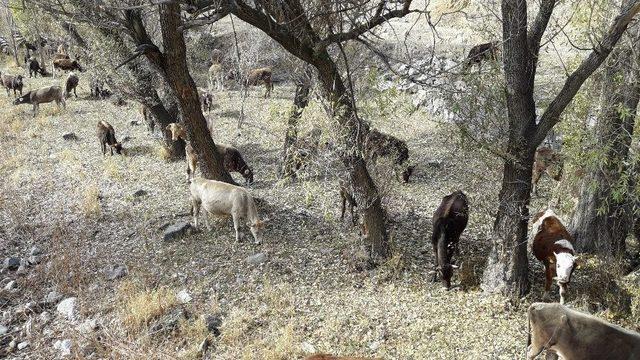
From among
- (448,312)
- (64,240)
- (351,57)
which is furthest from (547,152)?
(64,240)

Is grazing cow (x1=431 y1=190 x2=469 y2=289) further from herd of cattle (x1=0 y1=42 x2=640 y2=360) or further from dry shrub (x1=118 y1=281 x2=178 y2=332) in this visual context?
dry shrub (x1=118 y1=281 x2=178 y2=332)

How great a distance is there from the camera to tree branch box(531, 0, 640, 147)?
534 cm

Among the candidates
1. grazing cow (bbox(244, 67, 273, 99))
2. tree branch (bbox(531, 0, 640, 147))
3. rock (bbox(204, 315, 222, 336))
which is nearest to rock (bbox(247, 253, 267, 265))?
rock (bbox(204, 315, 222, 336))

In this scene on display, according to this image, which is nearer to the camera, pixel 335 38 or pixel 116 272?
pixel 335 38

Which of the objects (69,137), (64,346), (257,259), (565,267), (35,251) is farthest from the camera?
(69,137)

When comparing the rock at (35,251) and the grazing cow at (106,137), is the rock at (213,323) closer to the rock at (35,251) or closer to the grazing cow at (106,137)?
the rock at (35,251)

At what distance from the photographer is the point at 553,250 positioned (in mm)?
7215

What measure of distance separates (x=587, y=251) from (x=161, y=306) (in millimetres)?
6935

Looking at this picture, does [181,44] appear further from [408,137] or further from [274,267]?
[408,137]

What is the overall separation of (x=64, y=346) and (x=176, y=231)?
3094 mm

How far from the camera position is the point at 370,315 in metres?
7.12

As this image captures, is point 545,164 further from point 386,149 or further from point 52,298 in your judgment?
point 52,298

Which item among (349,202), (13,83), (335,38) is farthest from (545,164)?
(13,83)

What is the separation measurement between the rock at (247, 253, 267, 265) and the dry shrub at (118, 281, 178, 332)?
1.40 metres
